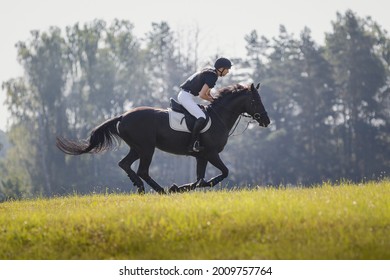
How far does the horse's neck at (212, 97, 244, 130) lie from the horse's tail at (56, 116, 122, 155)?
93.2 inches

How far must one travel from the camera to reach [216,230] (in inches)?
416

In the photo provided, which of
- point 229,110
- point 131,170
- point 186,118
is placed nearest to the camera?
point 186,118

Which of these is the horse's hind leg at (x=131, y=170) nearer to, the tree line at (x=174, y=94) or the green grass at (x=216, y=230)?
the green grass at (x=216, y=230)

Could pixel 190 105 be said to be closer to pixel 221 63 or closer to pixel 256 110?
pixel 221 63

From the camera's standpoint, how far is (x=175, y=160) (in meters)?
66.2

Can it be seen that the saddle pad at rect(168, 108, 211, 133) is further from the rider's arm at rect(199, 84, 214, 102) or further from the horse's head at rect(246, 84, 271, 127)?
the horse's head at rect(246, 84, 271, 127)

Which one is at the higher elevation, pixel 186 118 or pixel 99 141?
pixel 186 118

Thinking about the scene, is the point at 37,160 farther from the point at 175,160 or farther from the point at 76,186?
the point at 175,160

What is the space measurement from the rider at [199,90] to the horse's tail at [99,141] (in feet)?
6.10

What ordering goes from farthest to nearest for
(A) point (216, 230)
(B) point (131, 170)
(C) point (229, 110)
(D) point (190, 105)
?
1. (C) point (229, 110)
2. (B) point (131, 170)
3. (D) point (190, 105)
4. (A) point (216, 230)

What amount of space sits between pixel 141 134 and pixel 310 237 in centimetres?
712

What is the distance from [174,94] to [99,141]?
50.2m

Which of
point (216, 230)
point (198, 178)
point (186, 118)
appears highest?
point (186, 118)

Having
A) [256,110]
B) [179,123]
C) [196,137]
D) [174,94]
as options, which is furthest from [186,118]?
[174,94]
